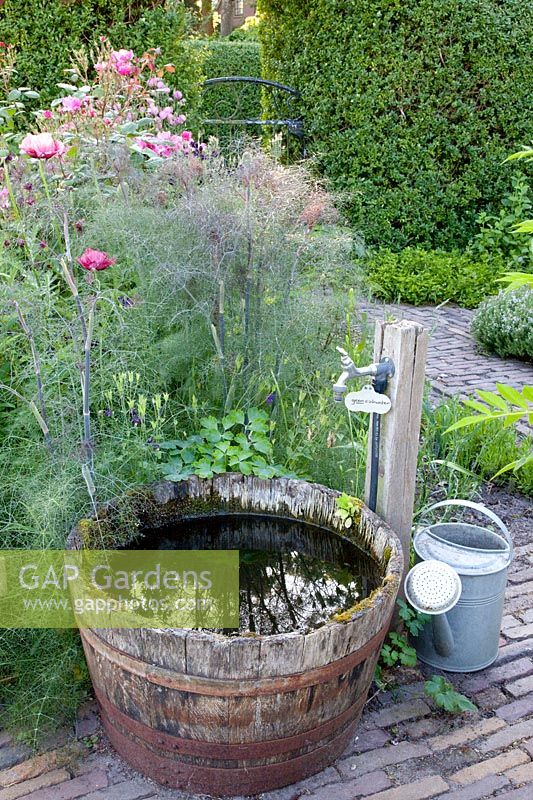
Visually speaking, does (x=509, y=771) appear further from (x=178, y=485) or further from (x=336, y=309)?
(x=336, y=309)

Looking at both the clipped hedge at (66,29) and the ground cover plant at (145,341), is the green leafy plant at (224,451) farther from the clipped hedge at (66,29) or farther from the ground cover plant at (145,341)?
the clipped hedge at (66,29)

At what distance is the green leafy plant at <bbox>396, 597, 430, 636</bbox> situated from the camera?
2.77 m

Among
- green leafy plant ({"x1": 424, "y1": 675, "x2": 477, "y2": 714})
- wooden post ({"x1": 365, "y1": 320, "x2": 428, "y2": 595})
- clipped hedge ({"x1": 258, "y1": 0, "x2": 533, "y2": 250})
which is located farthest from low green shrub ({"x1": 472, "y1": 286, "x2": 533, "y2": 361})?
green leafy plant ({"x1": 424, "y1": 675, "x2": 477, "y2": 714})

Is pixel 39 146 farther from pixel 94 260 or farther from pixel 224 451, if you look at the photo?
pixel 224 451

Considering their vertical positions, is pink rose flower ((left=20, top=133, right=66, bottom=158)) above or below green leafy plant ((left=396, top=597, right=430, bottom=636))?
above

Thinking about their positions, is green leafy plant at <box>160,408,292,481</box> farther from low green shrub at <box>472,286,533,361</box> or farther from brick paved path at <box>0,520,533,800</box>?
low green shrub at <box>472,286,533,361</box>

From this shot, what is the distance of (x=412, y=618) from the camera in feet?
9.40

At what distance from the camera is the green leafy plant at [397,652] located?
9.12 feet

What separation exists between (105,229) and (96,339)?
27.5 inches

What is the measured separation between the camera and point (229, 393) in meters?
3.48

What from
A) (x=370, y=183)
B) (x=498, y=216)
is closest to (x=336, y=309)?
(x=370, y=183)

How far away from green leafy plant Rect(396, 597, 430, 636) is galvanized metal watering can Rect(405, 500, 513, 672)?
4 cm

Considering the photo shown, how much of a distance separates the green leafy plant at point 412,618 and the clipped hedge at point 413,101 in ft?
19.0

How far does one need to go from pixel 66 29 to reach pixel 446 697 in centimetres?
710
